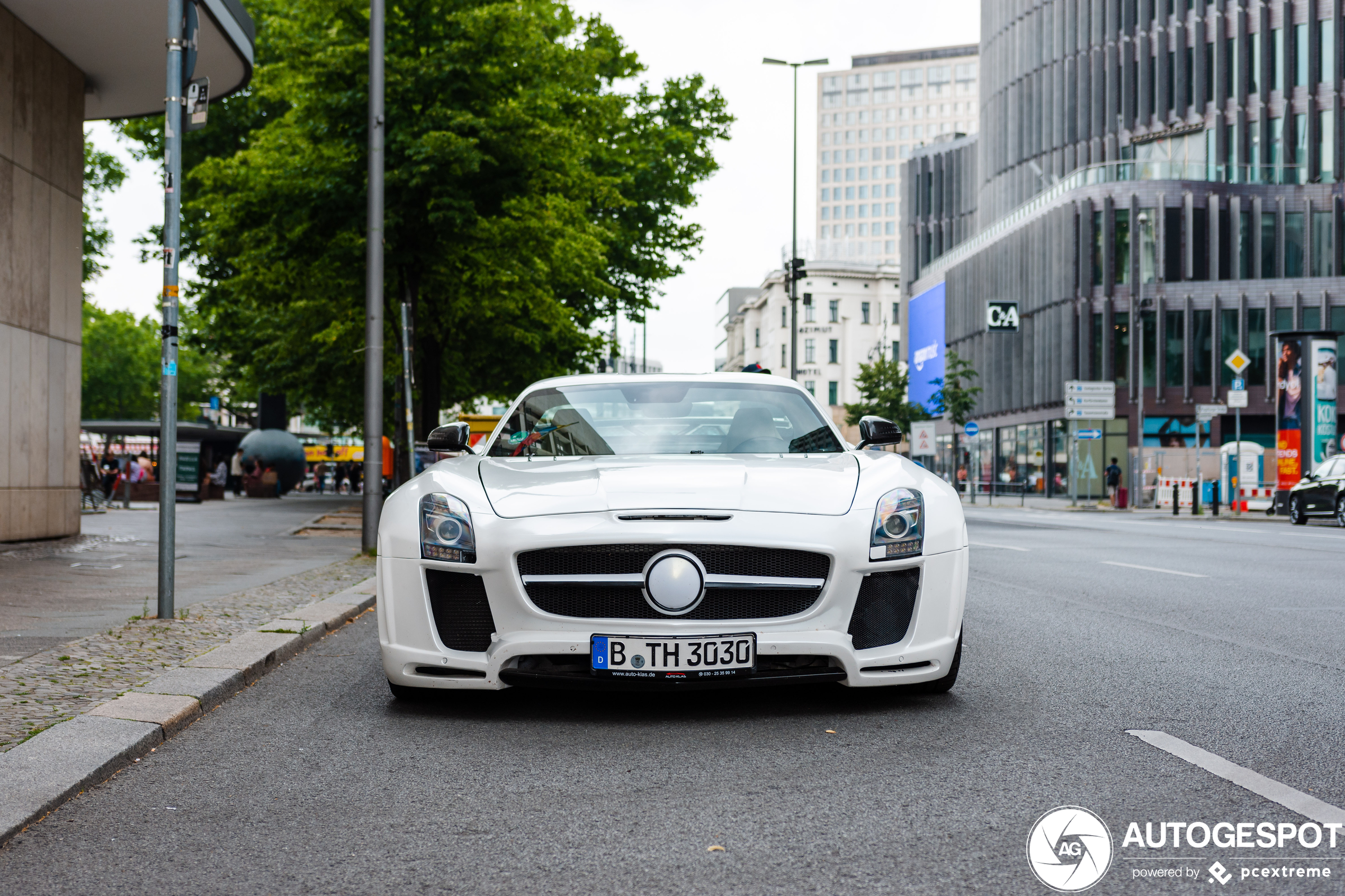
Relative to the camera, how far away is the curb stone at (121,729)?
3.95 meters

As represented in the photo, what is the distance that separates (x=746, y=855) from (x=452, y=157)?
13256 mm

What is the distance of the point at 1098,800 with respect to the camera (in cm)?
389

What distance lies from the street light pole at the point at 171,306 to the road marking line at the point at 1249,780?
562 centimetres

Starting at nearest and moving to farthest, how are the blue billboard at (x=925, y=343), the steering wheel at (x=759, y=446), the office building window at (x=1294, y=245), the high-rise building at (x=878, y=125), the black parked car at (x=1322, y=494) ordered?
the steering wheel at (x=759, y=446), the black parked car at (x=1322, y=494), the office building window at (x=1294, y=245), the blue billboard at (x=925, y=343), the high-rise building at (x=878, y=125)

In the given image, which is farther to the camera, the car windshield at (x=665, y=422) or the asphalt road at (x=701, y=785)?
the car windshield at (x=665, y=422)

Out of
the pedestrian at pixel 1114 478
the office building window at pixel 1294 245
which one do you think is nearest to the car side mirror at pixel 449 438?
the pedestrian at pixel 1114 478

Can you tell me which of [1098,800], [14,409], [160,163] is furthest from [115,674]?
[160,163]

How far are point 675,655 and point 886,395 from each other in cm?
5269

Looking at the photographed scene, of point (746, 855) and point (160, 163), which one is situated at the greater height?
point (160, 163)

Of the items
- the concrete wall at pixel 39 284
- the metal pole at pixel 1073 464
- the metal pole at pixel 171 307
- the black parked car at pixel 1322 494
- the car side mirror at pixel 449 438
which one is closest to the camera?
the car side mirror at pixel 449 438

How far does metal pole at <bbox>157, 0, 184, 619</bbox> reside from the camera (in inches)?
314

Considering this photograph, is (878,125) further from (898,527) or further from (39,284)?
(898,527)

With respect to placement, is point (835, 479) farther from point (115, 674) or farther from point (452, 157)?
point (452, 157)

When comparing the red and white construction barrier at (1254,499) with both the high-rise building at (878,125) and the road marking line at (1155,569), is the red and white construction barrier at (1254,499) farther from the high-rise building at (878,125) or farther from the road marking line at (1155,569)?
the high-rise building at (878,125)
